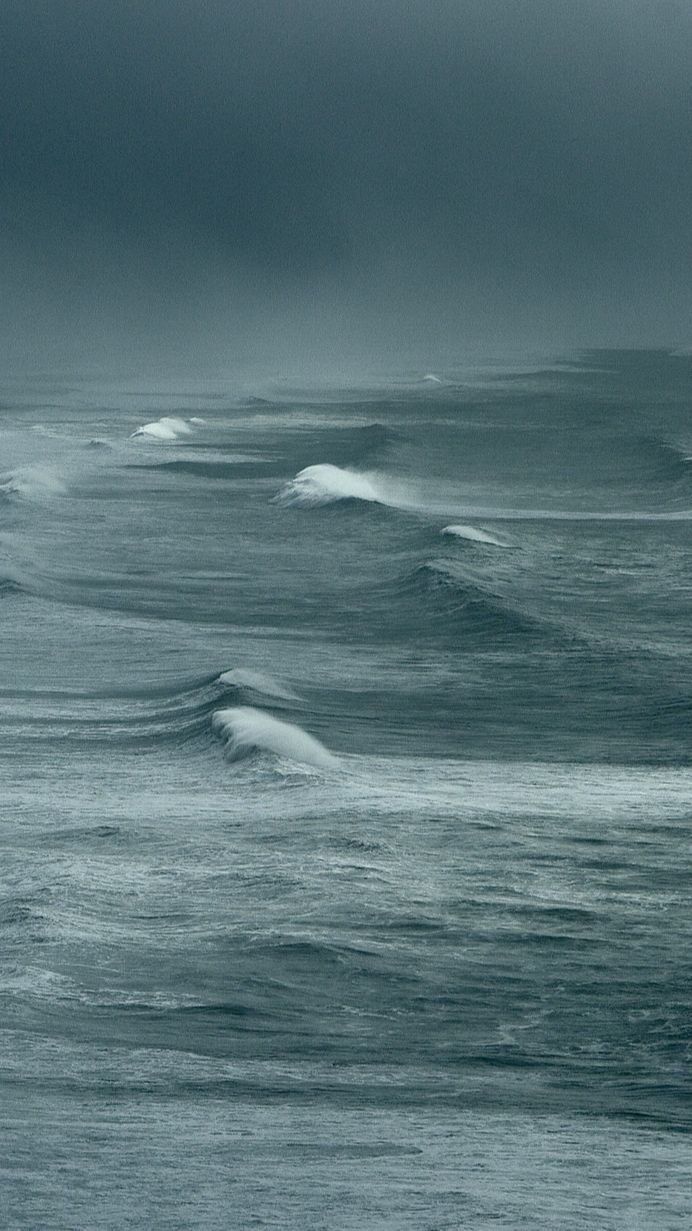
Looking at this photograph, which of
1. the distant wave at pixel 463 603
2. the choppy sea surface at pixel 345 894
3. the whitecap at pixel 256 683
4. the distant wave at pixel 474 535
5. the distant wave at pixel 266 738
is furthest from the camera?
the distant wave at pixel 474 535

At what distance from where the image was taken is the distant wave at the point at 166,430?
3720 inches

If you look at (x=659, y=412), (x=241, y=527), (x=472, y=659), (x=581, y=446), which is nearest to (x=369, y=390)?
(x=659, y=412)

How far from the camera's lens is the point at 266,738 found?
86.8ft

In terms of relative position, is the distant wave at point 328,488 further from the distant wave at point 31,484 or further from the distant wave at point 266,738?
the distant wave at point 266,738

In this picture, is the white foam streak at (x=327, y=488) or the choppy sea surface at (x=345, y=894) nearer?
the choppy sea surface at (x=345, y=894)

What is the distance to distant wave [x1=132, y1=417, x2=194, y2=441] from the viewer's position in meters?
94.5

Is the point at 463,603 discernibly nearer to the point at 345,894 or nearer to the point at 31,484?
the point at 345,894

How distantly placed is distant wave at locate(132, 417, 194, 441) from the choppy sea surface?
157ft

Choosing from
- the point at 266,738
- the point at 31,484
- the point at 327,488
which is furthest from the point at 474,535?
the point at 266,738

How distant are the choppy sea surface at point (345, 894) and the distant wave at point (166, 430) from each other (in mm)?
47963

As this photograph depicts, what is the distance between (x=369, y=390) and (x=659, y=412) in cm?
4602

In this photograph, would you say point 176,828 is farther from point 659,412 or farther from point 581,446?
point 659,412

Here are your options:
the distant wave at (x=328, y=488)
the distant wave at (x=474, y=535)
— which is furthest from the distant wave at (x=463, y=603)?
the distant wave at (x=328, y=488)

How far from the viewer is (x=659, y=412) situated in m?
123
